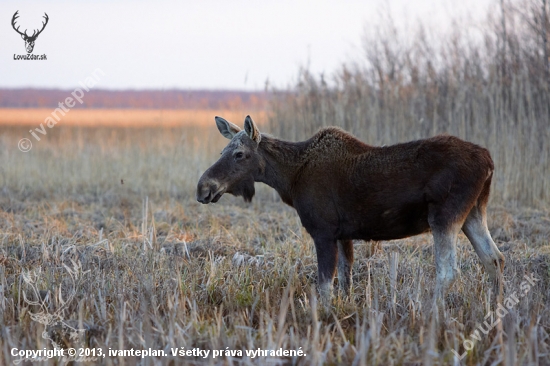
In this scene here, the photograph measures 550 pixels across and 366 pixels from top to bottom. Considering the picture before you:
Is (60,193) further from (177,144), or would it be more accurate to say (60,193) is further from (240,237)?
(240,237)

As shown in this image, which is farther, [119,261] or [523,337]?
[119,261]

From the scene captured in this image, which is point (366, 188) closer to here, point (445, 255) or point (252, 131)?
point (445, 255)

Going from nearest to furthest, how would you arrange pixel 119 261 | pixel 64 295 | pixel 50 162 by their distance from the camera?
pixel 64 295 → pixel 119 261 → pixel 50 162

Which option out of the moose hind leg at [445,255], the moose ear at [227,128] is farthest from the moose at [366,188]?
the moose ear at [227,128]

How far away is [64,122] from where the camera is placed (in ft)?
64.2

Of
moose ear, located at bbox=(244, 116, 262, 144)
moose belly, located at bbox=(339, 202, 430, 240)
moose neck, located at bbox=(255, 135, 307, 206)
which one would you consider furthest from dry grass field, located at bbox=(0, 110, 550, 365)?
moose ear, located at bbox=(244, 116, 262, 144)

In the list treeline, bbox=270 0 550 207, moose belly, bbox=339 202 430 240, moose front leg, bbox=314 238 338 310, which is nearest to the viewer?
moose belly, bbox=339 202 430 240

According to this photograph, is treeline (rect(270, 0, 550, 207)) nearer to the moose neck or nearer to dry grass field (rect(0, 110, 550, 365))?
dry grass field (rect(0, 110, 550, 365))

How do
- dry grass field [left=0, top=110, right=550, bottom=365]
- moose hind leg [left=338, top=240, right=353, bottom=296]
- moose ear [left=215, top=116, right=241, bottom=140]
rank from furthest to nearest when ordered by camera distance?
moose ear [left=215, top=116, right=241, bottom=140], moose hind leg [left=338, top=240, right=353, bottom=296], dry grass field [left=0, top=110, right=550, bottom=365]

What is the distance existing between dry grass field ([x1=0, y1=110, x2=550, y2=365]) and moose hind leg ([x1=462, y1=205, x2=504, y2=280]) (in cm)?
22

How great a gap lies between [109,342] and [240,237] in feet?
13.0

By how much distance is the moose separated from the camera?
571cm

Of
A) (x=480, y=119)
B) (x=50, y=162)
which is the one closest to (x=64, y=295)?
(x=480, y=119)

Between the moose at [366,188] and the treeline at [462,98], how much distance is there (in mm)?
5411
